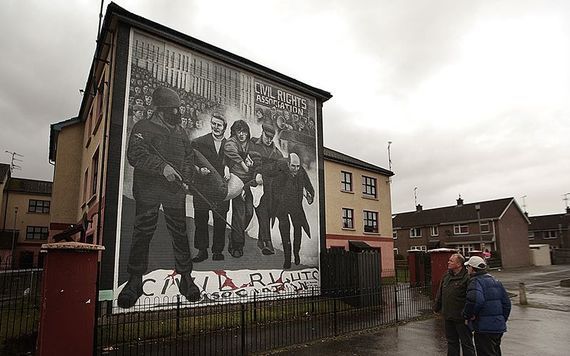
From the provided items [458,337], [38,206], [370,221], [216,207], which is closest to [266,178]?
[216,207]

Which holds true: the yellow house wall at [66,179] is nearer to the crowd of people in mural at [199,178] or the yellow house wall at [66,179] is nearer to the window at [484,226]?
the crowd of people in mural at [199,178]

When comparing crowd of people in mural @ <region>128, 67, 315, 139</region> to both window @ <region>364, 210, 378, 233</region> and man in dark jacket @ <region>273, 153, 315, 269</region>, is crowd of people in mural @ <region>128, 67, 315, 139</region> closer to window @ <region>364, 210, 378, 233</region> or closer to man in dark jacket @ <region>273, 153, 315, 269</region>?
man in dark jacket @ <region>273, 153, 315, 269</region>

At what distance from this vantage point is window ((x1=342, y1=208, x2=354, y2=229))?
2747 centimetres

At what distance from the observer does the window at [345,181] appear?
27.8 meters

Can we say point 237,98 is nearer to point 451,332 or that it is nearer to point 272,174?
point 272,174

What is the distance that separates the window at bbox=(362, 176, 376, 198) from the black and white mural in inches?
380

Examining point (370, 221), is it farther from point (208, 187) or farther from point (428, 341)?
point (428, 341)

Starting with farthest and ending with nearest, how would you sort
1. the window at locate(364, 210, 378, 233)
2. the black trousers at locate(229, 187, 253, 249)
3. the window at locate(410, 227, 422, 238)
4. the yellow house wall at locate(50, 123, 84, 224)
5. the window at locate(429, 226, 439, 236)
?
the window at locate(410, 227, 422, 238) < the window at locate(429, 226, 439, 236) < the window at locate(364, 210, 378, 233) < the yellow house wall at locate(50, 123, 84, 224) < the black trousers at locate(229, 187, 253, 249)

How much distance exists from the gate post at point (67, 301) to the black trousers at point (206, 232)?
7890mm

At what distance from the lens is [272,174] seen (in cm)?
1900

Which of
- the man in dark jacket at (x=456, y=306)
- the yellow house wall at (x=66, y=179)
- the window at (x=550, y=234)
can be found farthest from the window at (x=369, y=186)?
the window at (x=550, y=234)

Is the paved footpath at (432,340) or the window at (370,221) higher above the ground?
the window at (370,221)

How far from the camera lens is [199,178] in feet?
53.4

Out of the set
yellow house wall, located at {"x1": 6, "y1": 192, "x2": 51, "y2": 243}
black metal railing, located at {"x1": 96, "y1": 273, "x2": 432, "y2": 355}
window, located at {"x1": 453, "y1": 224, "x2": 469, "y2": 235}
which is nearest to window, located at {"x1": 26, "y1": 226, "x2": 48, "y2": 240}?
yellow house wall, located at {"x1": 6, "y1": 192, "x2": 51, "y2": 243}
